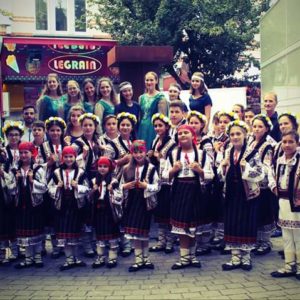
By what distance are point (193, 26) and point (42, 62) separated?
5668 mm

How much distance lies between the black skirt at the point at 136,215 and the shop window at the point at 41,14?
1604cm

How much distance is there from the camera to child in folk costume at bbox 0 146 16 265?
5746 millimetres

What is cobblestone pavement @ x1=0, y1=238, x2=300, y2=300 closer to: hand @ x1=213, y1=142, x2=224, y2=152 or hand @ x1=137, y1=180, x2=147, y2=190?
hand @ x1=137, y1=180, x2=147, y2=190

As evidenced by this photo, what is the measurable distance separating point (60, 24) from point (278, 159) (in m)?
16.2

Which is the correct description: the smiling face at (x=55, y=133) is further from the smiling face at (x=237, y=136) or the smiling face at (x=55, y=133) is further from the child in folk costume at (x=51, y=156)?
the smiling face at (x=237, y=136)

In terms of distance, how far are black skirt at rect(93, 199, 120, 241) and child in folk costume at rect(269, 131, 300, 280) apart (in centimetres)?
194

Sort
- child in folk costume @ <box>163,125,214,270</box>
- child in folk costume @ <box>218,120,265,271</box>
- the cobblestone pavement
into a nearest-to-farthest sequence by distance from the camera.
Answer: the cobblestone pavement → child in folk costume @ <box>218,120,265,271</box> → child in folk costume @ <box>163,125,214,270</box>

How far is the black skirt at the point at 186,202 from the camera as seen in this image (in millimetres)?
5324

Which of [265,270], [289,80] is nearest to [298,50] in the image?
[289,80]

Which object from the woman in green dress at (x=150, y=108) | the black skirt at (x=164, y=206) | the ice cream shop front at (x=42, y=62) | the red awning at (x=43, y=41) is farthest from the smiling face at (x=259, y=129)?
the red awning at (x=43, y=41)

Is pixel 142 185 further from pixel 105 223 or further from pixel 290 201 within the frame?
pixel 290 201

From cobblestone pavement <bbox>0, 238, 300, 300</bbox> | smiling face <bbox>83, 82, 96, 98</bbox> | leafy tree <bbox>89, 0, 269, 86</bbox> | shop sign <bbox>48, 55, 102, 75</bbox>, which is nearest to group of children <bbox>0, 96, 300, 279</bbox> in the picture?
cobblestone pavement <bbox>0, 238, 300, 300</bbox>

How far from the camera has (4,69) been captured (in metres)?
15.1

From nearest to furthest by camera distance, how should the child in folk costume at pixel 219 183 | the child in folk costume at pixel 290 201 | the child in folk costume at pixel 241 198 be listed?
the child in folk costume at pixel 290 201, the child in folk costume at pixel 241 198, the child in folk costume at pixel 219 183
